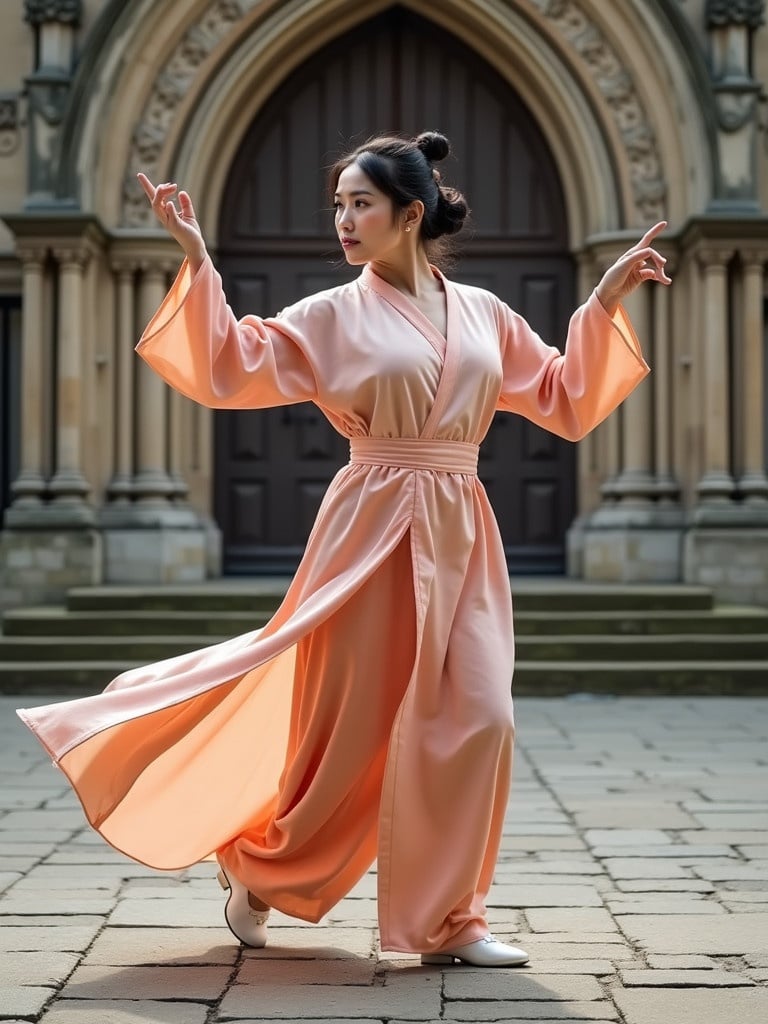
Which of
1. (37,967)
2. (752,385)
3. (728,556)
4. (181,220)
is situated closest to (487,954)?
(37,967)

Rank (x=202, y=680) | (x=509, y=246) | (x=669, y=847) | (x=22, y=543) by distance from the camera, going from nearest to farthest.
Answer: (x=202, y=680)
(x=669, y=847)
(x=22, y=543)
(x=509, y=246)

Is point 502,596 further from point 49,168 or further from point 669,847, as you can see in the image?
point 49,168

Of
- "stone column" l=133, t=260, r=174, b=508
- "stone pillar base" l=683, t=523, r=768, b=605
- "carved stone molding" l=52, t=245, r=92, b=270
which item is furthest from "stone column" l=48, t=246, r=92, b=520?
"stone pillar base" l=683, t=523, r=768, b=605

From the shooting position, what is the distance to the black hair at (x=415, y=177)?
12.2 ft

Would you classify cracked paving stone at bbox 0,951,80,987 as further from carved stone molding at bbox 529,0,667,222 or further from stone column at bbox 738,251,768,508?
carved stone molding at bbox 529,0,667,222

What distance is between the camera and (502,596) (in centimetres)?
372

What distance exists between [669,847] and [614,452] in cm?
708

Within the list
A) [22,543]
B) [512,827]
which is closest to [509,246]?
[22,543]

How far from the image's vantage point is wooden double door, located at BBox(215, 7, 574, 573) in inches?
477

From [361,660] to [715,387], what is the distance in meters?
8.12

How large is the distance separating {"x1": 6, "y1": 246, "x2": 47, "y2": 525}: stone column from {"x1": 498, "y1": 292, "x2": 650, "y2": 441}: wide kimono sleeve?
25.1 feet

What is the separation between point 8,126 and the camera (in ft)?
38.3

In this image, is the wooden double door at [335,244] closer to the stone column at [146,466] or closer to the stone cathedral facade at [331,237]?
the stone cathedral facade at [331,237]

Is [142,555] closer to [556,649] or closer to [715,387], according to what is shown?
[556,649]
